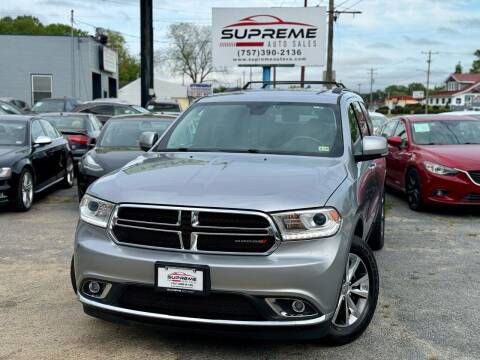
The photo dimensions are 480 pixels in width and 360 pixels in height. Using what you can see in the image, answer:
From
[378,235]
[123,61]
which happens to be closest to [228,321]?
[378,235]

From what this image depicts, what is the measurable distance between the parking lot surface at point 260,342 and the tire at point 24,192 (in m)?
1.18

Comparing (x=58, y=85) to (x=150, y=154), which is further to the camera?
(x=58, y=85)

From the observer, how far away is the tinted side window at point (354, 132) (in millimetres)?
4879

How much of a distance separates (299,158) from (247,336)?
154cm

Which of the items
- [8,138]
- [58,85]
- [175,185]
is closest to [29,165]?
[8,138]

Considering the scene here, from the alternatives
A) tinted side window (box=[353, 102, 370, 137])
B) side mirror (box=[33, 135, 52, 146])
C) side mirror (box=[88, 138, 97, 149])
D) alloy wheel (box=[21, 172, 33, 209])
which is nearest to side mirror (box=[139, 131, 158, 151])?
tinted side window (box=[353, 102, 370, 137])

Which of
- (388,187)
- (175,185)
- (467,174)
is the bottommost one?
(388,187)

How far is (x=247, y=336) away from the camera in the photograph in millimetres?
3408

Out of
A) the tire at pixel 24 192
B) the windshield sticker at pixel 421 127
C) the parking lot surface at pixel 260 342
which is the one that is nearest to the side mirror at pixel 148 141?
the parking lot surface at pixel 260 342

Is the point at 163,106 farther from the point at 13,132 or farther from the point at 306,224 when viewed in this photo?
the point at 306,224

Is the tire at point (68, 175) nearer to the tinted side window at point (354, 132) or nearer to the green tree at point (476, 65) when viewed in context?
the tinted side window at point (354, 132)

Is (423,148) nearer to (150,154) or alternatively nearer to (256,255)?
(150,154)

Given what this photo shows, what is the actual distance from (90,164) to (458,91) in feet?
388

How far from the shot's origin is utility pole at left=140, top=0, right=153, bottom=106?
969 inches
